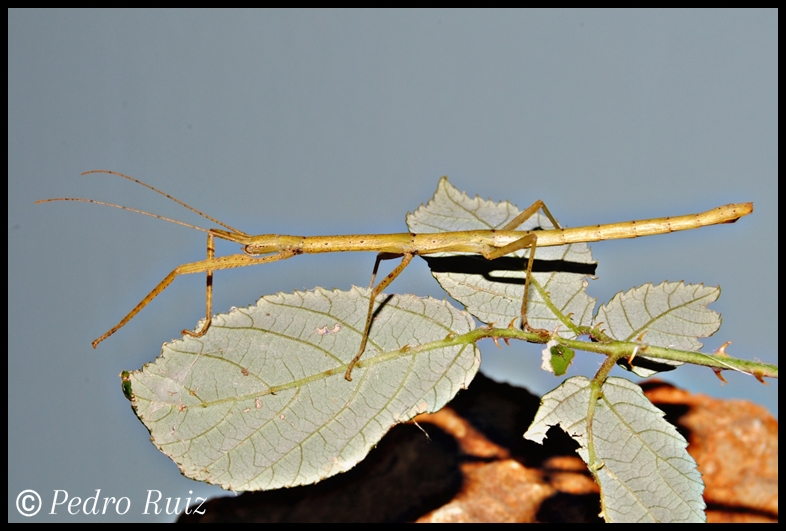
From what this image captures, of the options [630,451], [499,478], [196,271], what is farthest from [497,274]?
[196,271]

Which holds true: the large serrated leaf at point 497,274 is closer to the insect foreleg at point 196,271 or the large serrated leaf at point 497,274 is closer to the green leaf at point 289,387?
the green leaf at point 289,387

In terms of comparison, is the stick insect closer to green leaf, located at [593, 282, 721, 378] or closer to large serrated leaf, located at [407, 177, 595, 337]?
large serrated leaf, located at [407, 177, 595, 337]

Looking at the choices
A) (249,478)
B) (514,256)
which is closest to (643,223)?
(514,256)

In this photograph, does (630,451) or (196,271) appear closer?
(630,451)

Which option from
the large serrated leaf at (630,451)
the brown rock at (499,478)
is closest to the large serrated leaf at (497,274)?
the large serrated leaf at (630,451)

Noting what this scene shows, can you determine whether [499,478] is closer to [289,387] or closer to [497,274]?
[497,274]

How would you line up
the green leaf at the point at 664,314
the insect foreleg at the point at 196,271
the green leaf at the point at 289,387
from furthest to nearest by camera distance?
1. the insect foreleg at the point at 196,271
2. the green leaf at the point at 664,314
3. the green leaf at the point at 289,387
